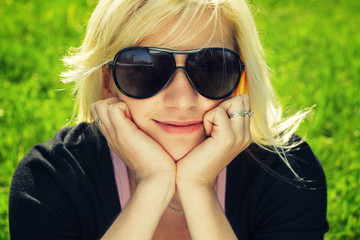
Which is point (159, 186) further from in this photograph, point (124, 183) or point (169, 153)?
point (124, 183)

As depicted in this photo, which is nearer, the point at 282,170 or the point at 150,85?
the point at 150,85

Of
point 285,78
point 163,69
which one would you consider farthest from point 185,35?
point 285,78

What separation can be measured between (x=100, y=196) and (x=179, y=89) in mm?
884

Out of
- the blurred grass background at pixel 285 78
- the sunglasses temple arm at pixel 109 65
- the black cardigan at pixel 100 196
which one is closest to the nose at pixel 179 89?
the sunglasses temple arm at pixel 109 65

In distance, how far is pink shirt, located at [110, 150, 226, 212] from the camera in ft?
8.66

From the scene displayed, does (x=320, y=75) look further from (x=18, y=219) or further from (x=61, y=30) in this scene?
(x=18, y=219)

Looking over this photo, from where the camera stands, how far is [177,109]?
235cm

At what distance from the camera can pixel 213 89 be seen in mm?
2422

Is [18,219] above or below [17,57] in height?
below

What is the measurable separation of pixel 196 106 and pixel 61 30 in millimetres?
4698

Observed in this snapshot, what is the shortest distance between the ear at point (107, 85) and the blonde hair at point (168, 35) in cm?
3

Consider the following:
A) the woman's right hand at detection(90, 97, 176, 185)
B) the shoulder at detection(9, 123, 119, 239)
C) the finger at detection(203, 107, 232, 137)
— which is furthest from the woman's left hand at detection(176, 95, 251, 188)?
the shoulder at detection(9, 123, 119, 239)

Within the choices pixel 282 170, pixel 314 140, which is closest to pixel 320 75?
pixel 314 140

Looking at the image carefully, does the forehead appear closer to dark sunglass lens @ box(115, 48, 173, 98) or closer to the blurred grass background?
dark sunglass lens @ box(115, 48, 173, 98)
